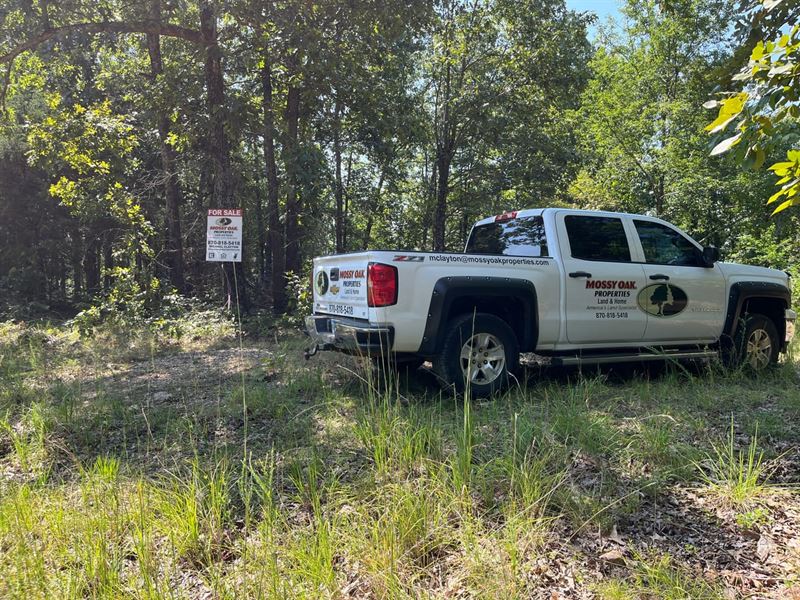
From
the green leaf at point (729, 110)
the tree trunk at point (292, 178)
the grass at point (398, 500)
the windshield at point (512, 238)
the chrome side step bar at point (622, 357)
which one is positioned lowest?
the grass at point (398, 500)

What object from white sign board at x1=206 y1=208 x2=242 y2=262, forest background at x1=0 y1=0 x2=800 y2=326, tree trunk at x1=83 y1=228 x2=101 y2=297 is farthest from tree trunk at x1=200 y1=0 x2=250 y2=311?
tree trunk at x1=83 y1=228 x2=101 y2=297

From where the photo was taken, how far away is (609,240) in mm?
5965

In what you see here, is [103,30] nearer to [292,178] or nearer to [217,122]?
[217,122]

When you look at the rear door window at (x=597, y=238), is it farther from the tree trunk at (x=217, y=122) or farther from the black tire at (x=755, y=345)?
the tree trunk at (x=217, y=122)

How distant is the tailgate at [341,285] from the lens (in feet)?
16.2

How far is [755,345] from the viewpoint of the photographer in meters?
6.64

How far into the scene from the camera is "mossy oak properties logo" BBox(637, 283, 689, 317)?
5.96m

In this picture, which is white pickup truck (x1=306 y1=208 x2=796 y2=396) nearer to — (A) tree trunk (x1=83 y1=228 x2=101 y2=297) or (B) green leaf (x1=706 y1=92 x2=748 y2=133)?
(B) green leaf (x1=706 y1=92 x2=748 y2=133)

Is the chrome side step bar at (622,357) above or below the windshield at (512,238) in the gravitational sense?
below

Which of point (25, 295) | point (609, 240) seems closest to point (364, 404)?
point (609, 240)

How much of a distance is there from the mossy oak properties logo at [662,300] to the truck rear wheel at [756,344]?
930 mm

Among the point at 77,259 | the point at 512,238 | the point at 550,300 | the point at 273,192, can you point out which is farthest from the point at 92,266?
the point at 550,300

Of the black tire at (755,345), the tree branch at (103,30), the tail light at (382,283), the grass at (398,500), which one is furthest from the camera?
the tree branch at (103,30)

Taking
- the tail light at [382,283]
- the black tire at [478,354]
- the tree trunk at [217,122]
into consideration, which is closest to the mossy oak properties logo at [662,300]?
the black tire at [478,354]
